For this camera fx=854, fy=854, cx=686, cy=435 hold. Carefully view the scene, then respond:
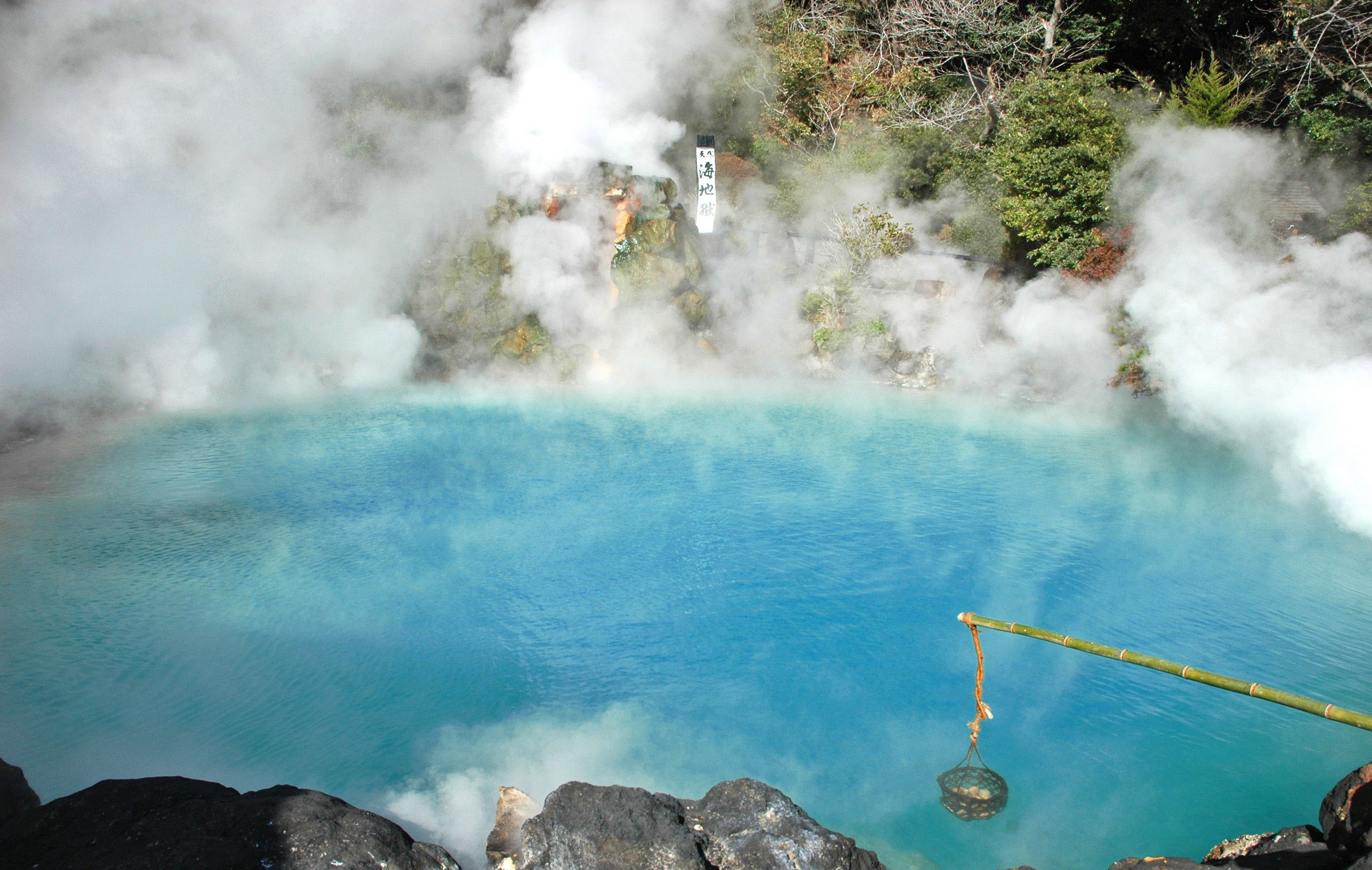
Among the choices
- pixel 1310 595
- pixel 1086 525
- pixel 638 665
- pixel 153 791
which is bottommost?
pixel 153 791

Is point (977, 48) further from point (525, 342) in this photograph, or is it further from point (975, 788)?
point (975, 788)

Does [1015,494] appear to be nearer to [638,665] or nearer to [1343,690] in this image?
[1343,690]

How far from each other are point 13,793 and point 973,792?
4.17 meters

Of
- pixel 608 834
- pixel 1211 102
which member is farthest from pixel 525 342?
pixel 1211 102

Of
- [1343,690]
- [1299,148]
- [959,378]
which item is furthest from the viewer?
[1299,148]

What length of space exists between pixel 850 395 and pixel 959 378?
166 cm

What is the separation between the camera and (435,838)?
4000 millimetres

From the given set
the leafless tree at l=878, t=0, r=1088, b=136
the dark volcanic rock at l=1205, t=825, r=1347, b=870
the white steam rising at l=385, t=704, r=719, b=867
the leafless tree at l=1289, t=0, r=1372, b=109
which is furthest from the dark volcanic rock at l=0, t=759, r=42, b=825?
the leafless tree at l=1289, t=0, r=1372, b=109

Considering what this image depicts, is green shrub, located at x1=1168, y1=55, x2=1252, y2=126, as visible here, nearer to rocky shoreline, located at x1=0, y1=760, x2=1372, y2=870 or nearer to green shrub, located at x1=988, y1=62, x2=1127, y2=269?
green shrub, located at x1=988, y1=62, x2=1127, y2=269

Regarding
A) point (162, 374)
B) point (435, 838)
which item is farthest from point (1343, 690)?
point (162, 374)

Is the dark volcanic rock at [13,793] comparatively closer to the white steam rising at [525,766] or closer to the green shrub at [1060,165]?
the white steam rising at [525,766]

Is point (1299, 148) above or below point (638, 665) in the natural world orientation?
above

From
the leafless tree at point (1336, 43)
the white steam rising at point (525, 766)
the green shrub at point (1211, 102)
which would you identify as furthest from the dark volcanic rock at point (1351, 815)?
the leafless tree at point (1336, 43)

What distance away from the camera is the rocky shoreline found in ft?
9.89
